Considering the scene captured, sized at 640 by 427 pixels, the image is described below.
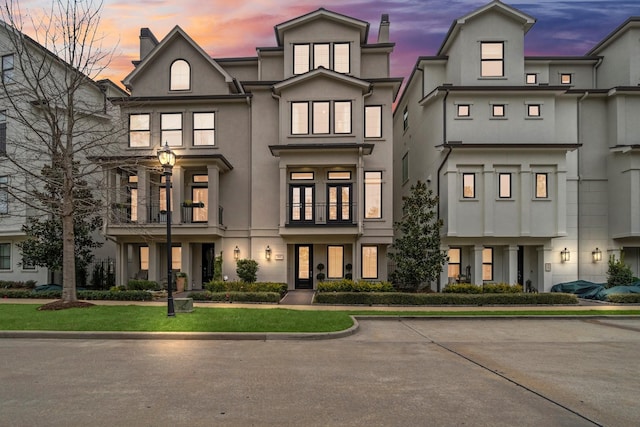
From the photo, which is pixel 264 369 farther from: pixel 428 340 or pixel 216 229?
pixel 216 229

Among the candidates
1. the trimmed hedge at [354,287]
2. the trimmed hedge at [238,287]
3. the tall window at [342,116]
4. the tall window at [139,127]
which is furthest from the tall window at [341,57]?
the trimmed hedge at [238,287]

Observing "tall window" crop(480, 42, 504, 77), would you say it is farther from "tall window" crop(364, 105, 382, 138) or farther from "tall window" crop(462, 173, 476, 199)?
"tall window" crop(364, 105, 382, 138)

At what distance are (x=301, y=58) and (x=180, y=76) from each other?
23.9ft

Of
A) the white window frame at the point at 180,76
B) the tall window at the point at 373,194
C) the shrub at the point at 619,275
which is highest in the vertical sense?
the white window frame at the point at 180,76

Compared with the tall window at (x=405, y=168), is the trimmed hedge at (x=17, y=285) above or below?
below

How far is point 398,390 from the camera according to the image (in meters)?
6.11

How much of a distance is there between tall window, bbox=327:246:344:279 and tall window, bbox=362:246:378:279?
4.30 ft

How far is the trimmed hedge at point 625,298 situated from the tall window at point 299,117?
17.1 m

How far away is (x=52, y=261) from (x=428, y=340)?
64.5ft

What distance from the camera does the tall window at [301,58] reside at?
2261 cm

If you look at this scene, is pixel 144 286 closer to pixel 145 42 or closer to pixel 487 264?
pixel 145 42

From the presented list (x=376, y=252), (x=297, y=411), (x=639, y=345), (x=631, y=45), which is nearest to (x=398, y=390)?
(x=297, y=411)

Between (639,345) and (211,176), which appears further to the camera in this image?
(211,176)

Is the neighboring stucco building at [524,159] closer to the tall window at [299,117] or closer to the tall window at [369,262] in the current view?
the tall window at [369,262]
